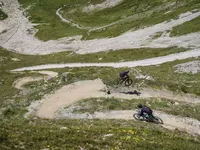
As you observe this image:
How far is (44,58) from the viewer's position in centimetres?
8744

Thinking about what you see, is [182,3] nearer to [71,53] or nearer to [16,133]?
[71,53]

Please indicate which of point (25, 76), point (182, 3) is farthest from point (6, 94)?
point (182, 3)

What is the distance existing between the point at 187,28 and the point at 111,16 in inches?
1914

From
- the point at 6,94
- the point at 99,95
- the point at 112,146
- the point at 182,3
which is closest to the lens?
the point at 112,146

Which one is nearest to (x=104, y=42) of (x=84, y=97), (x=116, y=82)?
(x=116, y=82)

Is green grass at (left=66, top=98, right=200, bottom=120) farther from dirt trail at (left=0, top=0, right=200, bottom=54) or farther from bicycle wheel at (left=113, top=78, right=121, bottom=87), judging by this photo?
dirt trail at (left=0, top=0, right=200, bottom=54)

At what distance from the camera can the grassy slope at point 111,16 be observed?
107 metres

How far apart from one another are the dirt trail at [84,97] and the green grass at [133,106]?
3.31 ft

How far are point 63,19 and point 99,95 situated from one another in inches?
4325

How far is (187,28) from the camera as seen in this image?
89250mm

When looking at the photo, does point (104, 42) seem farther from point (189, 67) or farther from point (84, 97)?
point (84, 97)

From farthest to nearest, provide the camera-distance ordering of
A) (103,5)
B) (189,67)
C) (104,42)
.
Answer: (103,5)
(104,42)
(189,67)

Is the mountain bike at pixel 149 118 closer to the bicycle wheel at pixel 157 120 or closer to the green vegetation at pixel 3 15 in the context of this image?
the bicycle wheel at pixel 157 120

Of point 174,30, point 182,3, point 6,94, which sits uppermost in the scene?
point 182,3
